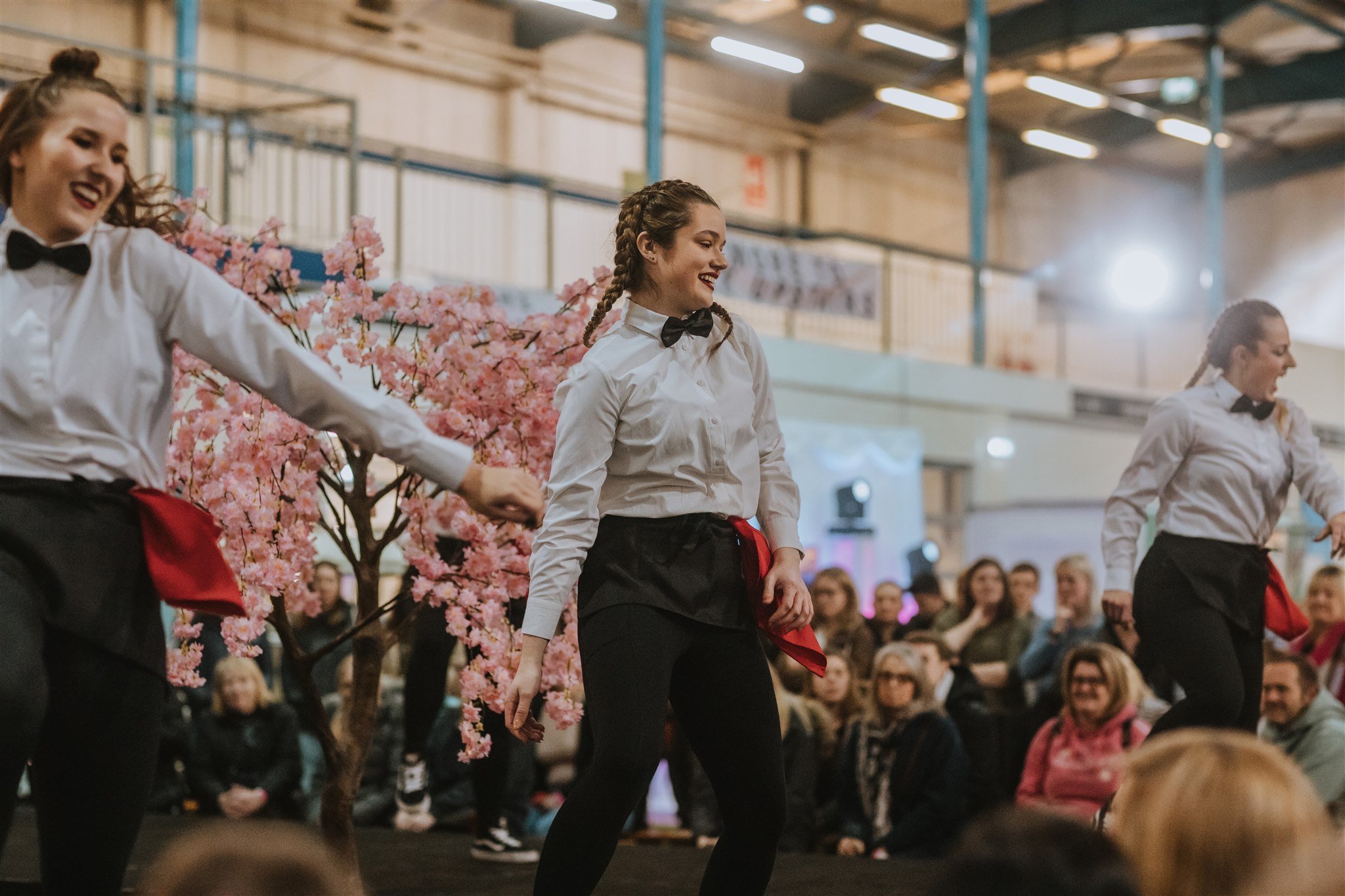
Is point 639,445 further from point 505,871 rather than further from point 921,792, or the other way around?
point 921,792

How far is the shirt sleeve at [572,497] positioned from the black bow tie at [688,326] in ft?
0.38

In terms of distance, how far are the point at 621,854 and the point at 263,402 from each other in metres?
1.60

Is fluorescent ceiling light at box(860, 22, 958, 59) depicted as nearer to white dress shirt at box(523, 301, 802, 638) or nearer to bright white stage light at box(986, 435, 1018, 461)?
Answer: bright white stage light at box(986, 435, 1018, 461)

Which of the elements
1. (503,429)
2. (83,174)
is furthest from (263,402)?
(83,174)

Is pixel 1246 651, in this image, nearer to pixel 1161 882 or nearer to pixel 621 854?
pixel 621 854

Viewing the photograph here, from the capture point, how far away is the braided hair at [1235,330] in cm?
306

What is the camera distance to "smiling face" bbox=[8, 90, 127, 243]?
60.4 inches

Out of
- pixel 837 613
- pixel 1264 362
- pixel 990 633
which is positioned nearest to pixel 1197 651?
pixel 1264 362

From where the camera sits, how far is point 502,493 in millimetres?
1454

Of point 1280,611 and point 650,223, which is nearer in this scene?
point 650,223

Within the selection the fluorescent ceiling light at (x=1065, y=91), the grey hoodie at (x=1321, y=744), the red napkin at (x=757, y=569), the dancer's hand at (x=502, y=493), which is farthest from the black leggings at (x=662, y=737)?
the fluorescent ceiling light at (x=1065, y=91)

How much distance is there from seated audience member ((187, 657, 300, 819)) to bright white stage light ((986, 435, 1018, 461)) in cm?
723

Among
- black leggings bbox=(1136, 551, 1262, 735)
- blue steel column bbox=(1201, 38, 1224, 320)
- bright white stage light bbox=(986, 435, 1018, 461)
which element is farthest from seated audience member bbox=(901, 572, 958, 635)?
blue steel column bbox=(1201, 38, 1224, 320)

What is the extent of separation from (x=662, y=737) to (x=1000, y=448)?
9.68 meters
